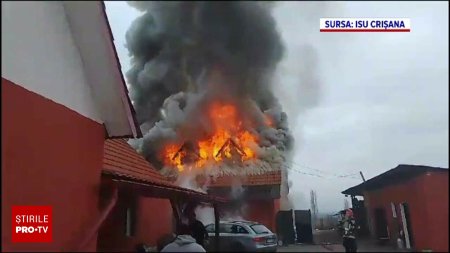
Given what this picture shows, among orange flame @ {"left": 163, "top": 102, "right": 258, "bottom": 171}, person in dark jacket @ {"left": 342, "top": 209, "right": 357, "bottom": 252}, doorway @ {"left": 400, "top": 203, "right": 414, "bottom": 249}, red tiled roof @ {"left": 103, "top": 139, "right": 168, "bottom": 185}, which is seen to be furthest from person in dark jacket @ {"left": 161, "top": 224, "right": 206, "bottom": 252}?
doorway @ {"left": 400, "top": 203, "right": 414, "bottom": 249}

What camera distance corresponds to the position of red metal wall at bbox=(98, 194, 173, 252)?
226 centimetres

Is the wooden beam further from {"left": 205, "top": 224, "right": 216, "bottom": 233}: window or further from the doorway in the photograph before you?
the doorway

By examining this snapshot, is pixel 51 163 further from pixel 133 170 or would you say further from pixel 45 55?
pixel 133 170

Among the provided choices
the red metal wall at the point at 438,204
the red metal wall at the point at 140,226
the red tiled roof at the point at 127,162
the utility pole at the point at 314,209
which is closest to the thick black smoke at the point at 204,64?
the red tiled roof at the point at 127,162

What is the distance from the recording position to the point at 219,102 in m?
2.88

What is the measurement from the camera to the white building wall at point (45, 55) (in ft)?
5.50

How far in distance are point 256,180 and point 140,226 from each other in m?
0.92

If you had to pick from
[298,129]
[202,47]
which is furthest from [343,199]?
[202,47]

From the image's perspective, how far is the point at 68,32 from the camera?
7.08 ft

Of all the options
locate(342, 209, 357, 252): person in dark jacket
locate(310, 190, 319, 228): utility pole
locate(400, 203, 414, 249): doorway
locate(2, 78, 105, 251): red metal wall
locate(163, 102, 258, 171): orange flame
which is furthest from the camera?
locate(163, 102, 258, 171): orange flame

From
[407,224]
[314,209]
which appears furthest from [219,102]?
[407,224]

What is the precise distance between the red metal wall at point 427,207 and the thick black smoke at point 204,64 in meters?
0.94

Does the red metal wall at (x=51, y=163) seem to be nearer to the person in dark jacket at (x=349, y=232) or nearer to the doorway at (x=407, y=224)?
the person in dark jacket at (x=349, y=232)

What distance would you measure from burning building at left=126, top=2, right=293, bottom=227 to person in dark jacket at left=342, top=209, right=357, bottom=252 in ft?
1.59
